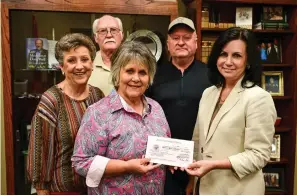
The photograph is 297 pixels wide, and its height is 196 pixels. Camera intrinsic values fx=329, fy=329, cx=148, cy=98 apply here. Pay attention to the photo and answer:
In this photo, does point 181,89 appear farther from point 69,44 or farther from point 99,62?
point 69,44

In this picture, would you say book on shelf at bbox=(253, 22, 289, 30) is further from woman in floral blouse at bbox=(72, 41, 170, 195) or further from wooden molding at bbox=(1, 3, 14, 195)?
wooden molding at bbox=(1, 3, 14, 195)

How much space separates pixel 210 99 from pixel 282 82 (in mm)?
1730

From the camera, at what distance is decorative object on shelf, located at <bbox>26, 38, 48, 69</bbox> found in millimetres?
2562

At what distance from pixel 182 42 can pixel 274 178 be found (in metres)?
1.90

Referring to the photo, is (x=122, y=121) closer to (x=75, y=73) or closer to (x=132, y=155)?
(x=132, y=155)

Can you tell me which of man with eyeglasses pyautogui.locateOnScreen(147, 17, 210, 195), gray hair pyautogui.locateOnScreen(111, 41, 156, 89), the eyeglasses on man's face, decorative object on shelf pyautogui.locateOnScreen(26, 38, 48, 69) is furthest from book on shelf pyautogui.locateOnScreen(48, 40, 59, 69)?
gray hair pyautogui.locateOnScreen(111, 41, 156, 89)

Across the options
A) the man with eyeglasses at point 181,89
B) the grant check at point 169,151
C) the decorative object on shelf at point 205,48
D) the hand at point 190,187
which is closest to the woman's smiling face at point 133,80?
the grant check at point 169,151

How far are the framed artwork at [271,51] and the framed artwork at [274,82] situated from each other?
4.6 inches

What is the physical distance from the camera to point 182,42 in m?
2.07

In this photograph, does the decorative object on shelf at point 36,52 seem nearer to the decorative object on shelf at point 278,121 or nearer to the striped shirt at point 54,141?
the striped shirt at point 54,141

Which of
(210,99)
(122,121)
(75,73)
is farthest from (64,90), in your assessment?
(210,99)

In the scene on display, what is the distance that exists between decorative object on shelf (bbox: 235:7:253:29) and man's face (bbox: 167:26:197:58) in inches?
45.8

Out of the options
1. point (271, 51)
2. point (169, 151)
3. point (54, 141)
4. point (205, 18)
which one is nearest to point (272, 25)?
point (271, 51)

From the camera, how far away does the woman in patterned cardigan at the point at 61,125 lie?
1.58m
